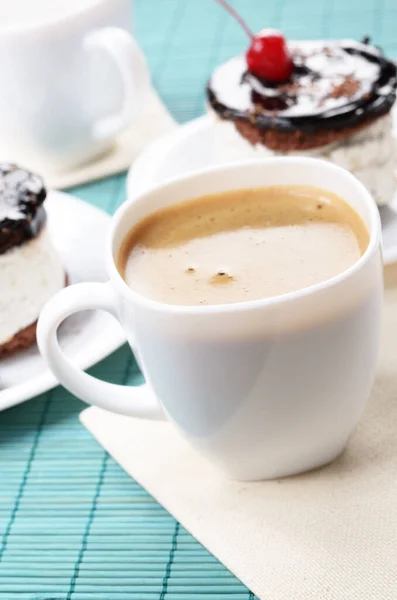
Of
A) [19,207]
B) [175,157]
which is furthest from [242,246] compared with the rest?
[175,157]

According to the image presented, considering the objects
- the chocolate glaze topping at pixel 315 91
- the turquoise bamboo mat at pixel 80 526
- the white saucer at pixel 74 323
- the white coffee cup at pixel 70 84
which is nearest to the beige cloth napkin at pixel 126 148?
the white coffee cup at pixel 70 84

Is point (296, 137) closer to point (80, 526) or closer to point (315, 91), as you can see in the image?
point (315, 91)

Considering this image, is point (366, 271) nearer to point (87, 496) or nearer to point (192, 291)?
point (192, 291)

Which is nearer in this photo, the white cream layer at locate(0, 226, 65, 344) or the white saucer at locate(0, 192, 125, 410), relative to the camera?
the white saucer at locate(0, 192, 125, 410)

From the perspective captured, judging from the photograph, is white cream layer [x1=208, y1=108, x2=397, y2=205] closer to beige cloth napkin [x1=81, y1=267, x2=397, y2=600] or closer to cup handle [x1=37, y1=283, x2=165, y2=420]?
beige cloth napkin [x1=81, y1=267, x2=397, y2=600]

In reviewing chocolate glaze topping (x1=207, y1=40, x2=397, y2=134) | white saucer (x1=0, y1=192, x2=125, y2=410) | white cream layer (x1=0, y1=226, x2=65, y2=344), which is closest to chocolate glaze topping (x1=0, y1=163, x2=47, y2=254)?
white cream layer (x1=0, y1=226, x2=65, y2=344)
